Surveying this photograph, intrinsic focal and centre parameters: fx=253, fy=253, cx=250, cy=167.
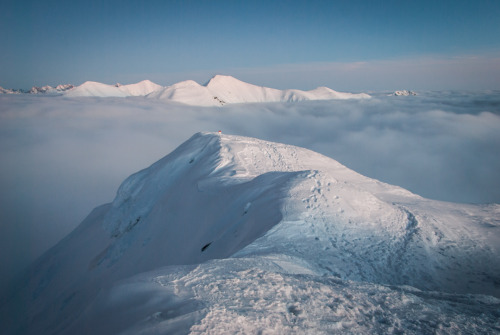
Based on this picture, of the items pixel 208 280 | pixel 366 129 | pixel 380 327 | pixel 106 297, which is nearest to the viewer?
pixel 380 327

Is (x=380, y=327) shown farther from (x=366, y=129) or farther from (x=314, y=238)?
(x=366, y=129)

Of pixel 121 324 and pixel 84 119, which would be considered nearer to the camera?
pixel 121 324

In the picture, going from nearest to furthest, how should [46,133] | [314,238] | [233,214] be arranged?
[314,238]
[233,214]
[46,133]

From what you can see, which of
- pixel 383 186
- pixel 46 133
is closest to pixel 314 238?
pixel 383 186

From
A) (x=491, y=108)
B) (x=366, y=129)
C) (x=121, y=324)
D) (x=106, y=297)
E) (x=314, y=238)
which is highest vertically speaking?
(x=121, y=324)

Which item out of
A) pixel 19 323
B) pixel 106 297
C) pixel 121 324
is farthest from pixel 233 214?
pixel 19 323

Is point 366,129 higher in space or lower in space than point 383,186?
lower
